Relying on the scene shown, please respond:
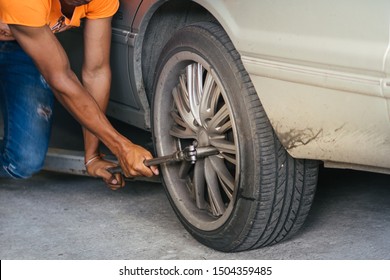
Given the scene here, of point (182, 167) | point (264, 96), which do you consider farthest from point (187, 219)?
point (264, 96)

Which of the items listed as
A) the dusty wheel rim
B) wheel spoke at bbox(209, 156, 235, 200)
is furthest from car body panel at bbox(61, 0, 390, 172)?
wheel spoke at bbox(209, 156, 235, 200)

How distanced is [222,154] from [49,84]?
2.50 feet

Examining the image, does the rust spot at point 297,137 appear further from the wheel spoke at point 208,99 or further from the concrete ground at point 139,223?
the concrete ground at point 139,223

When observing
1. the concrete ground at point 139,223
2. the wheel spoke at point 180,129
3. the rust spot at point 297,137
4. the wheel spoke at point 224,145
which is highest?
the rust spot at point 297,137

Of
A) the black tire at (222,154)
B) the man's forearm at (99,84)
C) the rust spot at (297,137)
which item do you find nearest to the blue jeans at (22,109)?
the man's forearm at (99,84)

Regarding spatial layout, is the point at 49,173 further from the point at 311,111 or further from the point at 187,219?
the point at 311,111

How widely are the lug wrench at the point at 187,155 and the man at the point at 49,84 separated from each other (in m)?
0.04

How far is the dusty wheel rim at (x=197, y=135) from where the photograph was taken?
10.7 ft

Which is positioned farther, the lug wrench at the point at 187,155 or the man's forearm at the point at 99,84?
the man's forearm at the point at 99,84

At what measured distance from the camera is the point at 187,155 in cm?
339

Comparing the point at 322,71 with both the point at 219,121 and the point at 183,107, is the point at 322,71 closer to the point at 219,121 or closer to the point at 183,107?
the point at 219,121

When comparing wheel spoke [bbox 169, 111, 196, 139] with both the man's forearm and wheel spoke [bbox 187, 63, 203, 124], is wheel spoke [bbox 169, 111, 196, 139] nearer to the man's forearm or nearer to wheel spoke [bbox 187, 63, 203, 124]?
wheel spoke [bbox 187, 63, 203, 124]

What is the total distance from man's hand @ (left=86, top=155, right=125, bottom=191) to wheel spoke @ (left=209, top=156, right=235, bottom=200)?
58cm

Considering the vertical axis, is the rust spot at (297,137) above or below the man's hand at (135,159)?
above
